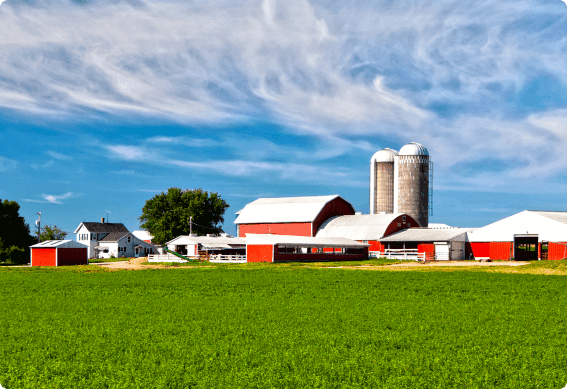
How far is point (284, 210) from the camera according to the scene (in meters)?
77.1

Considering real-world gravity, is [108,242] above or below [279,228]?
below

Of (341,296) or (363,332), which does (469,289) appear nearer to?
(341,296)

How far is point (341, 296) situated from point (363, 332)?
7243mm

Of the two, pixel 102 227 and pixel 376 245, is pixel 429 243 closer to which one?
pixel 376 245

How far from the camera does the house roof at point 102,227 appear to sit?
316 feet

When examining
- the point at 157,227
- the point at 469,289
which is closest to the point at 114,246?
the point at 157,227

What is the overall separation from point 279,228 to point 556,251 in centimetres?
3466

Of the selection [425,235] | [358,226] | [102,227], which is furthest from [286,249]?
[102,227]

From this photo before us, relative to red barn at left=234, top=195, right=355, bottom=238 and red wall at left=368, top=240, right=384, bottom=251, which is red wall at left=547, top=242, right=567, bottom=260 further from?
red barn at left=234, top=195, right=355, bottom=238

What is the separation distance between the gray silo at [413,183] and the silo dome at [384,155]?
5.20m

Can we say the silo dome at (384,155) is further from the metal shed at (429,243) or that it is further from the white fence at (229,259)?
the white fence at (229,259)

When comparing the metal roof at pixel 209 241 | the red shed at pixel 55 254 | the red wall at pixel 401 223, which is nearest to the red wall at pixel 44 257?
the red shed at pixel 55 254

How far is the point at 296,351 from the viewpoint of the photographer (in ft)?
33.7

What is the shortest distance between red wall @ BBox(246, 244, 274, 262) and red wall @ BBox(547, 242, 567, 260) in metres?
26.2
